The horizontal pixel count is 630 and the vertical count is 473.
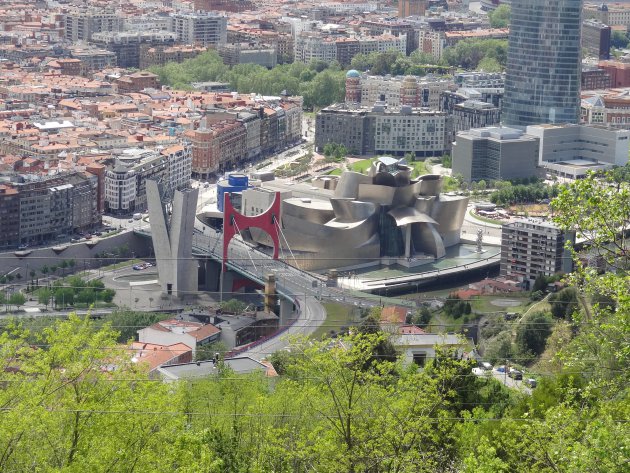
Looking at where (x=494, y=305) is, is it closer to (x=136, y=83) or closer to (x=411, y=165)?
(x=411, y=165)

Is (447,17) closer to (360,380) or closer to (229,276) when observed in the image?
(229,276)

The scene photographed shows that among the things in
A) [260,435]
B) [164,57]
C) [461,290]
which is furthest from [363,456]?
[164,57]

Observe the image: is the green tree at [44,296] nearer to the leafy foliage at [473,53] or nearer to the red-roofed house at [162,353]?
the red-roofed house at [162,353]

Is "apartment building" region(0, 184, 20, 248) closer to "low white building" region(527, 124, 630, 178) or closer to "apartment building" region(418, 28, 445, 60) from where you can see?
"low white building" region(527, 124, 630, 178)

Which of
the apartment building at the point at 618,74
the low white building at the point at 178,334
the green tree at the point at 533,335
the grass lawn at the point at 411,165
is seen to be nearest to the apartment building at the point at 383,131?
the grass lawn at the point at 411,165

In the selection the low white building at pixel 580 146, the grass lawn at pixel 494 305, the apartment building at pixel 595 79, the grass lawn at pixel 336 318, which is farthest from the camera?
the apartment building at pixel 595 79
